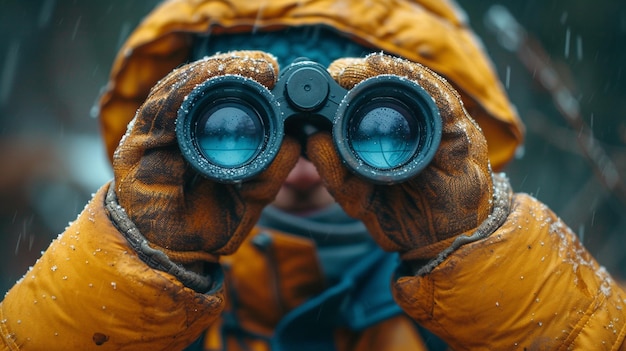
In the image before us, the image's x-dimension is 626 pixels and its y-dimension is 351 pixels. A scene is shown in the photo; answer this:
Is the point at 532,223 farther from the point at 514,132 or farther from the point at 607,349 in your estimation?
the point at 514,132

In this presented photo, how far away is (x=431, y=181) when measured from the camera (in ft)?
3.79

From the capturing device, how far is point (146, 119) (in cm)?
115

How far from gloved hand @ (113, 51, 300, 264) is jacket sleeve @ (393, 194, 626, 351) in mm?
307

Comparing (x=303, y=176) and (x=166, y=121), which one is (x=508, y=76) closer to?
(x=303, y=176)

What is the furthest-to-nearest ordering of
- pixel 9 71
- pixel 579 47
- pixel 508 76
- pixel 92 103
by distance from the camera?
pixel 92 103 < pixel 9 71 < pixel 508 76 < pixel 579 47

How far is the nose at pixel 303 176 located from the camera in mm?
1603

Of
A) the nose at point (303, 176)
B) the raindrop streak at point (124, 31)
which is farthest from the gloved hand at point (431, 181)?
the raindrop streak at point (124, 31)

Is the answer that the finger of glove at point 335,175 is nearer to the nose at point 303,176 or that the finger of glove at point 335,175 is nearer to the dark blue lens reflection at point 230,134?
the dark blue lens reflection at point 230,134

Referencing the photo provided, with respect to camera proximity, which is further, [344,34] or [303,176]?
[303,176]

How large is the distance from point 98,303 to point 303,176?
64 cm

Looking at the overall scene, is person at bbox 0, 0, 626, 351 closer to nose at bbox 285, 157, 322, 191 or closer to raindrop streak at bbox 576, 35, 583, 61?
nose at bbox 285, 157, 322, 191

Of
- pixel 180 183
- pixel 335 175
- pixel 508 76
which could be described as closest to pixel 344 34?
pixel 335 175

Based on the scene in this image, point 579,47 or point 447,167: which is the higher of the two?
point 447,167

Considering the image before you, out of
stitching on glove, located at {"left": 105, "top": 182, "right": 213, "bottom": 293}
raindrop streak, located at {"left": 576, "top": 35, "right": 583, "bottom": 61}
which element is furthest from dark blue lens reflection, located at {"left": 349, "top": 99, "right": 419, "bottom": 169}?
raindrop streak, located at {"left": 576, "top": 35, "right": 583, "bottom": 61}
